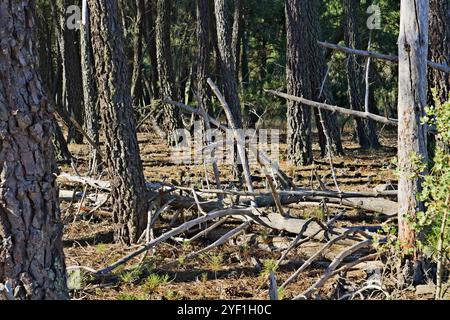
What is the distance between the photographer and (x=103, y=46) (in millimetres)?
7848

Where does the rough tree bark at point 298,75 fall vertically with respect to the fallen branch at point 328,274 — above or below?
above

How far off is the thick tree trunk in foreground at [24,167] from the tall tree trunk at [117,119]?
348 cm

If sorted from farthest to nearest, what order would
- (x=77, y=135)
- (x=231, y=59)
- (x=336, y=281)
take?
(x=77, y=135) → (x=231, y=59) → (x=336, y=281)

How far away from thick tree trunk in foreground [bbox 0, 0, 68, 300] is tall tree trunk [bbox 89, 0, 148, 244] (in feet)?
11.4

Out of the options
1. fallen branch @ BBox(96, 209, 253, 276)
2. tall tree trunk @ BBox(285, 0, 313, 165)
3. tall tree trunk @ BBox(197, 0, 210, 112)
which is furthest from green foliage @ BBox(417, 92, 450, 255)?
tall tree trunk @ BBox(197, 0, 210, 112)

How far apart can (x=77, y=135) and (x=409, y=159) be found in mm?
15951

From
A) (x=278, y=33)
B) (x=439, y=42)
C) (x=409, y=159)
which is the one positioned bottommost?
(x=409, y=159)

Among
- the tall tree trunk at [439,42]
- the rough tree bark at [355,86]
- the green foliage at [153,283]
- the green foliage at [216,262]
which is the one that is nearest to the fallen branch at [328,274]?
the green foliage at [216,262]

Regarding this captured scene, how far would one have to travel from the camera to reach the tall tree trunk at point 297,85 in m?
14.1

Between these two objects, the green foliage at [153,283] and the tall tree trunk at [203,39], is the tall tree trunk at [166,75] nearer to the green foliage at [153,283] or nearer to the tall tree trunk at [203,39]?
the tall tree trunk at [203,39]

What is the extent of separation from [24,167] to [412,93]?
3386 millimetres

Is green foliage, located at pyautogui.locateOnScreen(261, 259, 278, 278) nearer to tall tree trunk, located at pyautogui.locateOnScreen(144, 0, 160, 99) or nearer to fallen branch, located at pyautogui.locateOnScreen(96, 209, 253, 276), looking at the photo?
fallen branch, located at pyautogui.locateOnScreen(96, 209, 253, 276)
